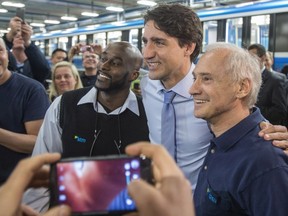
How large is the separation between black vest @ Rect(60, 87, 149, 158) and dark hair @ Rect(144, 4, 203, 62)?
650mm

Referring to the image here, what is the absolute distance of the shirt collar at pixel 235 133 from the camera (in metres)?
1.88

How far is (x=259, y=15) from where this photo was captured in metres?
8.10

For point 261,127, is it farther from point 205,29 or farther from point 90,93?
point 205,29

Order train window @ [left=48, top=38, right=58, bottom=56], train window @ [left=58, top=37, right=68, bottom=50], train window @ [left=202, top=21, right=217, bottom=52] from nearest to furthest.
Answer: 1. train window @ [left=202, top=21, right=217, bottom=52]
2. train window @ [left=58, top=37, right=68, bottom=50]
3. train window @ [left=48, top=38, right=58, bottom=56]

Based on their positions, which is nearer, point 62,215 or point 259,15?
point 62,215

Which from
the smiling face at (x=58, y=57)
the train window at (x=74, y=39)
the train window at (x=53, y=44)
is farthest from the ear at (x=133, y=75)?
the train window at (x=53, y=44)

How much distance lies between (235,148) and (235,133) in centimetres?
8

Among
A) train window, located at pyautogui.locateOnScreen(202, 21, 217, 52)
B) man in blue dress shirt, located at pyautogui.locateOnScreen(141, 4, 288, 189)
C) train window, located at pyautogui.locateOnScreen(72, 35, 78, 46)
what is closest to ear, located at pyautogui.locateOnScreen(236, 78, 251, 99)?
man in blue dress shirt, located at pyautogui.locateOnScreen(141, 4, 288, 189)

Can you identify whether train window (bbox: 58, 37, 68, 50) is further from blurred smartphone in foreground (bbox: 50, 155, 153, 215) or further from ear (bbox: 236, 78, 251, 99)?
blurred smartphone in foreground (bbox: 50, 155, 153, 215)

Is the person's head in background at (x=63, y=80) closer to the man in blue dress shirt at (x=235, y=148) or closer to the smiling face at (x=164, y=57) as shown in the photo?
the smiling face at (x=164, y=57)

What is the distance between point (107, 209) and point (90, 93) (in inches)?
57.0

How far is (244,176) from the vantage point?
1696mm

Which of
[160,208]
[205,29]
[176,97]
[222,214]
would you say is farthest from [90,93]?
[205,29]

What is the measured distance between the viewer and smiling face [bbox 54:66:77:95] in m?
4.67
